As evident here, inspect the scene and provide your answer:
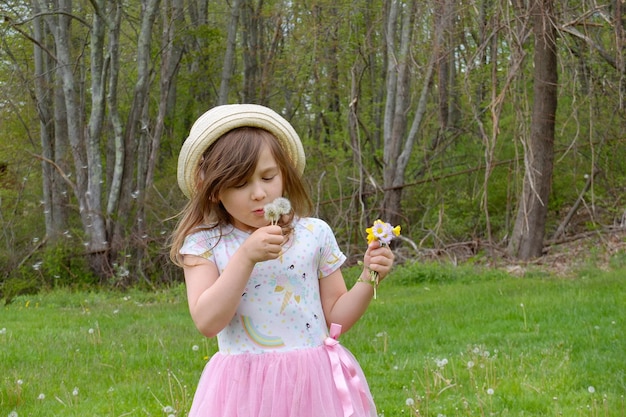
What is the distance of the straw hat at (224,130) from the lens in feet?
8.48

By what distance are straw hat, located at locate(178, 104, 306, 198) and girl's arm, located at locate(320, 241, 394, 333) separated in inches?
16.0

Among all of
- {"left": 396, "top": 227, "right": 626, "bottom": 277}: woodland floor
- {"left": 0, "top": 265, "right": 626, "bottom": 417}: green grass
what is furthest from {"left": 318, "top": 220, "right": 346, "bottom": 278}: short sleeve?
{"left": 396, "top": 227, "right": 626, "bottom": 277}: woodland floor

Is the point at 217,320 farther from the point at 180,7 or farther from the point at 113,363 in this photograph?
the point at 180,7

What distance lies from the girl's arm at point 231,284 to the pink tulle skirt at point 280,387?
15 cm

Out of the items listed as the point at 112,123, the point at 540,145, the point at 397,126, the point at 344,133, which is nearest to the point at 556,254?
the point at 540,145

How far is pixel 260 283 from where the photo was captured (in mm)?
2537

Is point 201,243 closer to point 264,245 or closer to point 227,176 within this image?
point 227,176

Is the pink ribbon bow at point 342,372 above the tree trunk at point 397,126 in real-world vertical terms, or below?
below

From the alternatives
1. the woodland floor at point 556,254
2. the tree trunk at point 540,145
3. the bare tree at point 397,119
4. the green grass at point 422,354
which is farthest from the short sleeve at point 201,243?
the bare tree at point 397,119

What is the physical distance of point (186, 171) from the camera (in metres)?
2.67

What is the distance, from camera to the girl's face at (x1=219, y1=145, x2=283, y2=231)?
2.48 m

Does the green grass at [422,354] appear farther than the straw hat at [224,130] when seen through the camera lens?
Yes

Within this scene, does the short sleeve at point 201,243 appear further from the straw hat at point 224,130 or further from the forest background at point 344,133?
the forest background at point 344,133

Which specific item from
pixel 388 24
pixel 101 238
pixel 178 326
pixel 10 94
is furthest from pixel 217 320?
pixel 10 94
